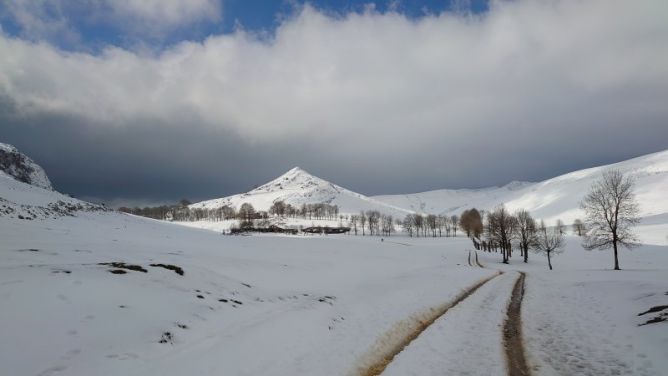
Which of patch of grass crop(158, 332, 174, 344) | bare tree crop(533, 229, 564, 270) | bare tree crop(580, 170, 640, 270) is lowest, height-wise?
bare tree crop(533, 229, 564, 270)

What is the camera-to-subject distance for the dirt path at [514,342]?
1073cm

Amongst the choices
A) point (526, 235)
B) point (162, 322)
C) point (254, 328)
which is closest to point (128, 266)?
point (162, 322)

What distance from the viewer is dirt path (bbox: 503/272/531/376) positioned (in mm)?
10734

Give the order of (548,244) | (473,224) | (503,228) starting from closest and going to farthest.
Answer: (548,244), (503,228), (473,224)

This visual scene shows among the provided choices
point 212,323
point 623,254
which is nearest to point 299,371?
point 212,323

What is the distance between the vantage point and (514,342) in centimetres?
1345

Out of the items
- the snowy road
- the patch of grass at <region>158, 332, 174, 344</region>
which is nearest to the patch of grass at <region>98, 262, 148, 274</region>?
the patch of grass at <region>158, 332, 174, 344</region>

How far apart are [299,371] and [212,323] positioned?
16.4 feet

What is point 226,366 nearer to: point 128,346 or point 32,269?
point 128,346

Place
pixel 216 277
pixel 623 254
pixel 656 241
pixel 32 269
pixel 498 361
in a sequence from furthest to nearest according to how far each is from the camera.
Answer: pixel 656 241, pixel 623 254, pixel 216 277, pixel 32 269, pixel 498 361

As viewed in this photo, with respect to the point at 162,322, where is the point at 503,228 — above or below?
above

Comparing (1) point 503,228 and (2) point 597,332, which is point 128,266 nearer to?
(2) point 597,332

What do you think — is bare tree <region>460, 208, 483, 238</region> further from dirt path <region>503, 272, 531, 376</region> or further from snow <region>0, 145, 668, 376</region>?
dirt path <region>503, 272, 531, 376</region>

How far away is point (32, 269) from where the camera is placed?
43.8 ft
